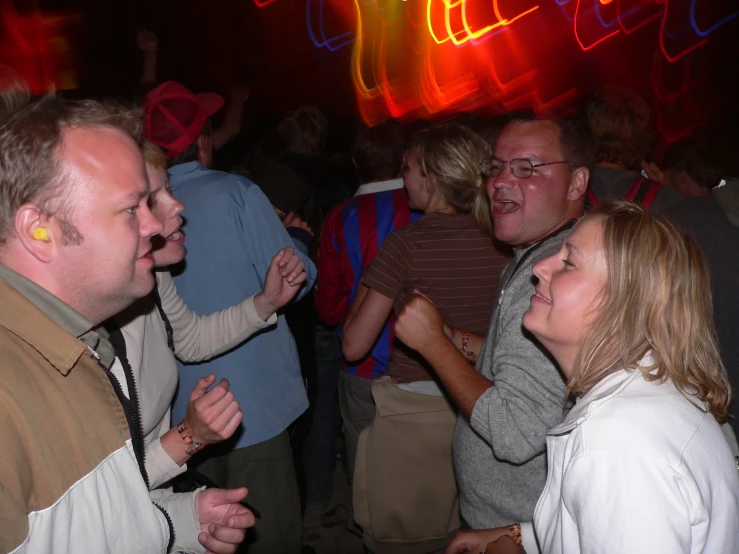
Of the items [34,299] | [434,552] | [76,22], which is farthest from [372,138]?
[76,22]

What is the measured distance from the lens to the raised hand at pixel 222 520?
1.86 metres

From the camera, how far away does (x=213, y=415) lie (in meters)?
1.91

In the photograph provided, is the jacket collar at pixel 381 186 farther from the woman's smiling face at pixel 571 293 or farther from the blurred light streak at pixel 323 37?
the blurred light streak at pixel 323 37

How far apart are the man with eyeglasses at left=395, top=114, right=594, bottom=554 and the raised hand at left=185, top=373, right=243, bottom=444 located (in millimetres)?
638

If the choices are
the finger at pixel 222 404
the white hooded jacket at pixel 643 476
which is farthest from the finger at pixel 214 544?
the white hooded jacket at pixel 643 476

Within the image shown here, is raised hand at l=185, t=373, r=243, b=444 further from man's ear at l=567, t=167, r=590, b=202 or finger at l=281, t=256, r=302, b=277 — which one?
man's ear at l=567, t=167, r=590, b=202

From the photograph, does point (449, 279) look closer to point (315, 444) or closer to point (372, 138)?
point (372, 138)

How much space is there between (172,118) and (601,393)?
2.22 meters

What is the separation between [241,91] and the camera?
5.86 meters

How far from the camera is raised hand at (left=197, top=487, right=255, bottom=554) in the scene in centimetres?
186

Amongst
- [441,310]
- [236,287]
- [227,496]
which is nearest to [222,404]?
[227,496]

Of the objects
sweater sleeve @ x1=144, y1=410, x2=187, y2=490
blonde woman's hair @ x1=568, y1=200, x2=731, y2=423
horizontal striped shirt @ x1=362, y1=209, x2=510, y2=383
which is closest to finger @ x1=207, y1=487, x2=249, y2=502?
sweater sleeve @ x1=144, y1=410, x2=187, y2=490

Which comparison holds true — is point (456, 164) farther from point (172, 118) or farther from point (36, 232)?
point (36, 232)

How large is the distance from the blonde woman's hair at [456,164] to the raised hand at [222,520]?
1.64 m
